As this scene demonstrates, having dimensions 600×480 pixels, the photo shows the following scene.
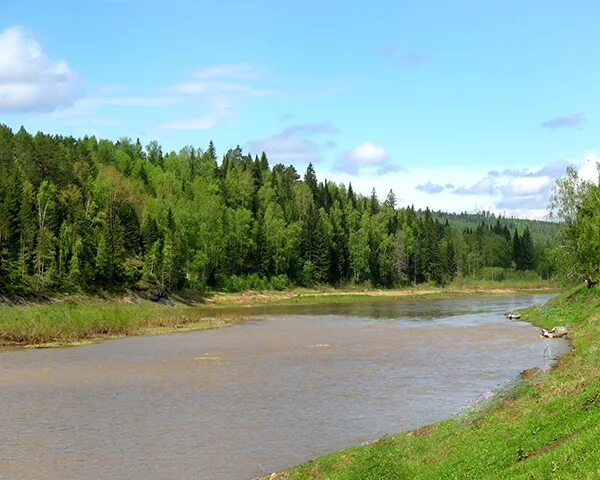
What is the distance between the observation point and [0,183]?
337ft

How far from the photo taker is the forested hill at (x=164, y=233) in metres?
103

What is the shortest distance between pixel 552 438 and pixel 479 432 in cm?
436

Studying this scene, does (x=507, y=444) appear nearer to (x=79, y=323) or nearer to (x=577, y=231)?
(x=79, y=323)

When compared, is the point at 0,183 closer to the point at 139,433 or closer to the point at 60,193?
the point at 60,193

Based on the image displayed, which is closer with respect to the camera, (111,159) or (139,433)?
(139,433)

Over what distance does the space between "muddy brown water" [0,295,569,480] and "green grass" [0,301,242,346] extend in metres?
4.09

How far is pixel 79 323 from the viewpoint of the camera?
6122 cm

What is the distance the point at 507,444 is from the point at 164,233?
365 ft

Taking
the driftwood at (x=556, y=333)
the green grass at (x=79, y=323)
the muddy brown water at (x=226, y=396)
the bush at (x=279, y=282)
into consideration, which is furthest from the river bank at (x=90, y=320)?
the driftwood at (x=556, y=333)

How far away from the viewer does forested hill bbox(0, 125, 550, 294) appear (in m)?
103

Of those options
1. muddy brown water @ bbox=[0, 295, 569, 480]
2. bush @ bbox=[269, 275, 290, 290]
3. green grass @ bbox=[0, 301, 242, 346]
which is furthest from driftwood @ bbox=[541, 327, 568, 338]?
bush @ bbox=[269, 275, 290, 290]

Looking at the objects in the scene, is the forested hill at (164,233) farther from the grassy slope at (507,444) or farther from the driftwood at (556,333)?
the grassy slope at (507,444)

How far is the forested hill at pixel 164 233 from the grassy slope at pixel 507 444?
77.6 m

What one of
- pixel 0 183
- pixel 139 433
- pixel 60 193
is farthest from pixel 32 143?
pixel 139 433
